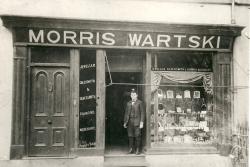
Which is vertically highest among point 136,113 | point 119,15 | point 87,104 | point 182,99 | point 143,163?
point 119,15

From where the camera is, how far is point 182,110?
33.4 feet

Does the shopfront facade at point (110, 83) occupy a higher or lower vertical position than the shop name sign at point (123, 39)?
lower

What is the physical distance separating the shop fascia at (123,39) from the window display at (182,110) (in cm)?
Result: 83

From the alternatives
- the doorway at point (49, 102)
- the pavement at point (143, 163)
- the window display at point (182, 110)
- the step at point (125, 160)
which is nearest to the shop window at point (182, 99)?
the window display at point (182, 110)

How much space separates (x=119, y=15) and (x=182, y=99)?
2.85 m

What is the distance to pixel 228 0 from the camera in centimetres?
1000

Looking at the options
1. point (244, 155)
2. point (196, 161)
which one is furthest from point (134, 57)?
point (244, 155)

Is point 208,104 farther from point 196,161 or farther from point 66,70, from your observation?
point 66,70

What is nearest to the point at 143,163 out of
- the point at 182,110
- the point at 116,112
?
the point at 182,110

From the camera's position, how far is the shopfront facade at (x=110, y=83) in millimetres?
9211

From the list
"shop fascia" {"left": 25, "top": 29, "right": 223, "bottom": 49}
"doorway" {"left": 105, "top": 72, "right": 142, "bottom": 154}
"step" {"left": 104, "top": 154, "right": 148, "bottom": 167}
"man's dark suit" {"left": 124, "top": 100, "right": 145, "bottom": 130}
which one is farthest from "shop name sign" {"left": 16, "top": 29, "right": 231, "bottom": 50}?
"step" {"left": 104, "top": 154, "right": 148, "bottom": 167}

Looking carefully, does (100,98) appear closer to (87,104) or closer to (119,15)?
(87,104)

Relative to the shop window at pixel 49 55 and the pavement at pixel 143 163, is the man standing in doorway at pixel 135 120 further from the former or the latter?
the shop window at pixel 49 55

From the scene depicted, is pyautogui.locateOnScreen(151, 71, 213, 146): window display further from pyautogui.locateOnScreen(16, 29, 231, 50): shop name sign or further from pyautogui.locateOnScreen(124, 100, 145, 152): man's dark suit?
pyautogui.locateOnScreen(16, 29, 231, 50): shop name sign
